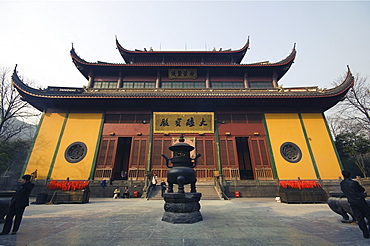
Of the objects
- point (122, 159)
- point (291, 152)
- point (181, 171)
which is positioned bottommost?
point (181, 171)

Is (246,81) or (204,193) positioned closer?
(204,193)

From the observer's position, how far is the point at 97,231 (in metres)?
3.30

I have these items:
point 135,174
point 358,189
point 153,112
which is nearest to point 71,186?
point 135,174

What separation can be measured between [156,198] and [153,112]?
6929mm

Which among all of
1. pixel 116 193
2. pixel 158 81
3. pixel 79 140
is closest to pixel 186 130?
pixel 158 81


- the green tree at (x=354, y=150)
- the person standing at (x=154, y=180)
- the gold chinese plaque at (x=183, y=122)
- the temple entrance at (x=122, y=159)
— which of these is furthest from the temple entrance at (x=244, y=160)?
the temple entrance at (x=122, y=159)

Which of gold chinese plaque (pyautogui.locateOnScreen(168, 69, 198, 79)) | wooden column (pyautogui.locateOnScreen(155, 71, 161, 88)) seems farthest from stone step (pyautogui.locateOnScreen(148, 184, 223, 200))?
gold chinese plaque (pyautogui.locateOnScreen(168, 69, 198, 79))

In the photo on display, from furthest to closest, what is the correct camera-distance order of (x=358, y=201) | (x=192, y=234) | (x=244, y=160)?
(x=244, y=160) < (x=358, y=201) < (x=192, y=234)

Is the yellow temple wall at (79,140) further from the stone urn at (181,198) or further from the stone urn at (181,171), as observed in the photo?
the stone urn at (181,198)

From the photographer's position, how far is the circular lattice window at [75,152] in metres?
12.4

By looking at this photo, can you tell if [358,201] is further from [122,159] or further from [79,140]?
[122,159]

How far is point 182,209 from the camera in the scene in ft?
13.5

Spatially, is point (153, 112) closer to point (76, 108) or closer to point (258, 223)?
point (76, 108)

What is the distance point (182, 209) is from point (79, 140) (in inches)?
474
